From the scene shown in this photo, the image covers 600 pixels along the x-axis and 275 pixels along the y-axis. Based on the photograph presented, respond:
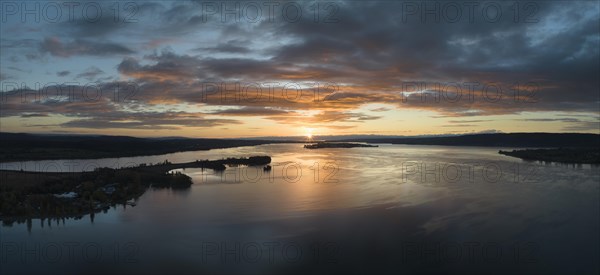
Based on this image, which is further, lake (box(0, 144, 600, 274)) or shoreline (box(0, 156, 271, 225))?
shoreline (box(0, 156, 271, 225))

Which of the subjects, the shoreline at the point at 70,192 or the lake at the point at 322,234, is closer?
the lake at the point at 322,234

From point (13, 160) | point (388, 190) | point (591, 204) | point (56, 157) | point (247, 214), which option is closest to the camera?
point (247, 214)

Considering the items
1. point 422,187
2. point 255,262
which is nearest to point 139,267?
point 255,262

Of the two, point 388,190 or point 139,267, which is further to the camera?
point 388,190

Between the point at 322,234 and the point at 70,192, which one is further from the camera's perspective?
the point at 70,192

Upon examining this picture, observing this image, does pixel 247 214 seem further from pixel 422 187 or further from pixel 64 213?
pixel 422 187

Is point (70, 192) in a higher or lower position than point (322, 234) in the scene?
higher

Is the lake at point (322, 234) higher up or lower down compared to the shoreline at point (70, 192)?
lower down

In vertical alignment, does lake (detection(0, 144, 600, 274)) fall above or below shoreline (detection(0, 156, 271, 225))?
below
